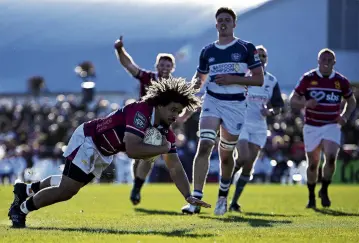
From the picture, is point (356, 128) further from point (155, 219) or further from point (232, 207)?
point (155, 219)

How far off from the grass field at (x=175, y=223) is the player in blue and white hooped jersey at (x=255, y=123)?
668mm

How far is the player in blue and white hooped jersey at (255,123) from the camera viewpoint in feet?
51.9

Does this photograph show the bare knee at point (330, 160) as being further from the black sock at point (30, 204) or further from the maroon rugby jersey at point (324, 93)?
the black sock at point (30, 204)

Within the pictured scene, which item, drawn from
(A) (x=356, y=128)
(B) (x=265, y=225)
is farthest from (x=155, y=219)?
(A) (x=356, y=128)

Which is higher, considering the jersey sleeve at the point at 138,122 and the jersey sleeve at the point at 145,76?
the jersey sleeve at the point at 145,76

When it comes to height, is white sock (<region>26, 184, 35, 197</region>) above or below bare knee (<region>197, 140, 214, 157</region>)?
below

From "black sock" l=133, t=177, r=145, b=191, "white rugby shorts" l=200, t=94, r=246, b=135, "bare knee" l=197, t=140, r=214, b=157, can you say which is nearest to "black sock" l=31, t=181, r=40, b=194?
"bare knee" l=197, t=140, r=214, b=157

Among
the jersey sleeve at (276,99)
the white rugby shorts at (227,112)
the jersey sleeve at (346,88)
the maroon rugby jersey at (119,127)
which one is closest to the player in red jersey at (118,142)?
the maroon rugby jersey at (119,127)

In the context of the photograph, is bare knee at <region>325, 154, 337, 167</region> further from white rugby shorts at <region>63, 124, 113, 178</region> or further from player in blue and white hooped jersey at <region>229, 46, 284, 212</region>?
white rugby shorts at <region>63, 124, 113, 178</region>

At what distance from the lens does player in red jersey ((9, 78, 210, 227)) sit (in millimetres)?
10641

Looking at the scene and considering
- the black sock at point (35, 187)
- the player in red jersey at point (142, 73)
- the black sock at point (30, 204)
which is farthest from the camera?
the player in red jersey at point (142, 73)

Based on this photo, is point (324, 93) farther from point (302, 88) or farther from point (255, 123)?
point (255, 123)

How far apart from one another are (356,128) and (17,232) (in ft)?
72.3

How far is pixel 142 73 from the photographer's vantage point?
16406mm
